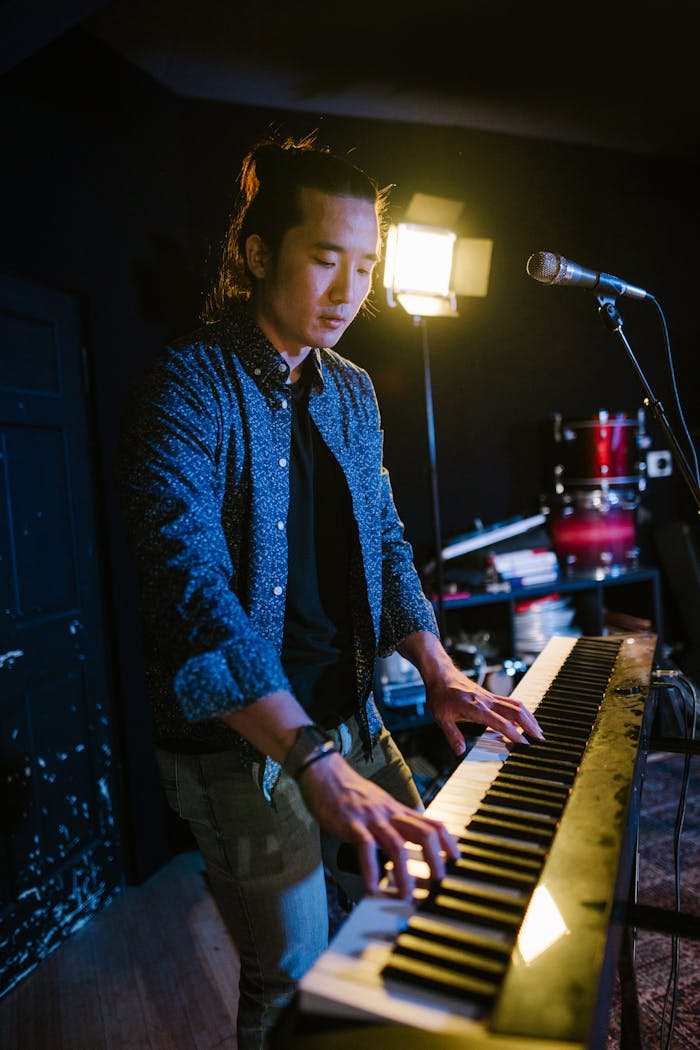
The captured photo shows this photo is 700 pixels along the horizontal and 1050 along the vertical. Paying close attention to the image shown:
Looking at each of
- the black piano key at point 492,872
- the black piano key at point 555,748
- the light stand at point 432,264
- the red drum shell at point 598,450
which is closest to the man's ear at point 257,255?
the black piano key at point 555,748

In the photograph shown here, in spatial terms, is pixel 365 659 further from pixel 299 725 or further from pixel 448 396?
pixel 448 396

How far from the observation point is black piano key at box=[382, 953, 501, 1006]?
675 millimetres

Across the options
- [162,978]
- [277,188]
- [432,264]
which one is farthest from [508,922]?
Answer: [432,264]

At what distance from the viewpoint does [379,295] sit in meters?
3.51

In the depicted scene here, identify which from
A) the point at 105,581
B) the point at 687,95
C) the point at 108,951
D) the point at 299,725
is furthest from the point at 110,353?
the point at 687,95

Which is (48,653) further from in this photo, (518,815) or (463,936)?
(463,936)

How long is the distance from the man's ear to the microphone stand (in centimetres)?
74

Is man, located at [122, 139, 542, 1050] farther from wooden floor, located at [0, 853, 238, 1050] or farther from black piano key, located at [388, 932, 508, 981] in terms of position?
wooden floor, located at [0, 853, 238, 1050]

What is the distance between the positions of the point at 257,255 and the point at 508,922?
1220 mm

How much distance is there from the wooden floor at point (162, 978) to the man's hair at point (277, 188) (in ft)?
7.02

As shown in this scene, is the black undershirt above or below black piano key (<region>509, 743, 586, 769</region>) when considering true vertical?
above

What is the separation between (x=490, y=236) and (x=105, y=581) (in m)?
2.98

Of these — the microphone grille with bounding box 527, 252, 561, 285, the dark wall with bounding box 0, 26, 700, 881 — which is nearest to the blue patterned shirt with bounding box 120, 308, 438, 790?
the microphone grille with bounding box 527, 252, 561, 285

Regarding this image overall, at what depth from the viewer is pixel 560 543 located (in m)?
4.18
